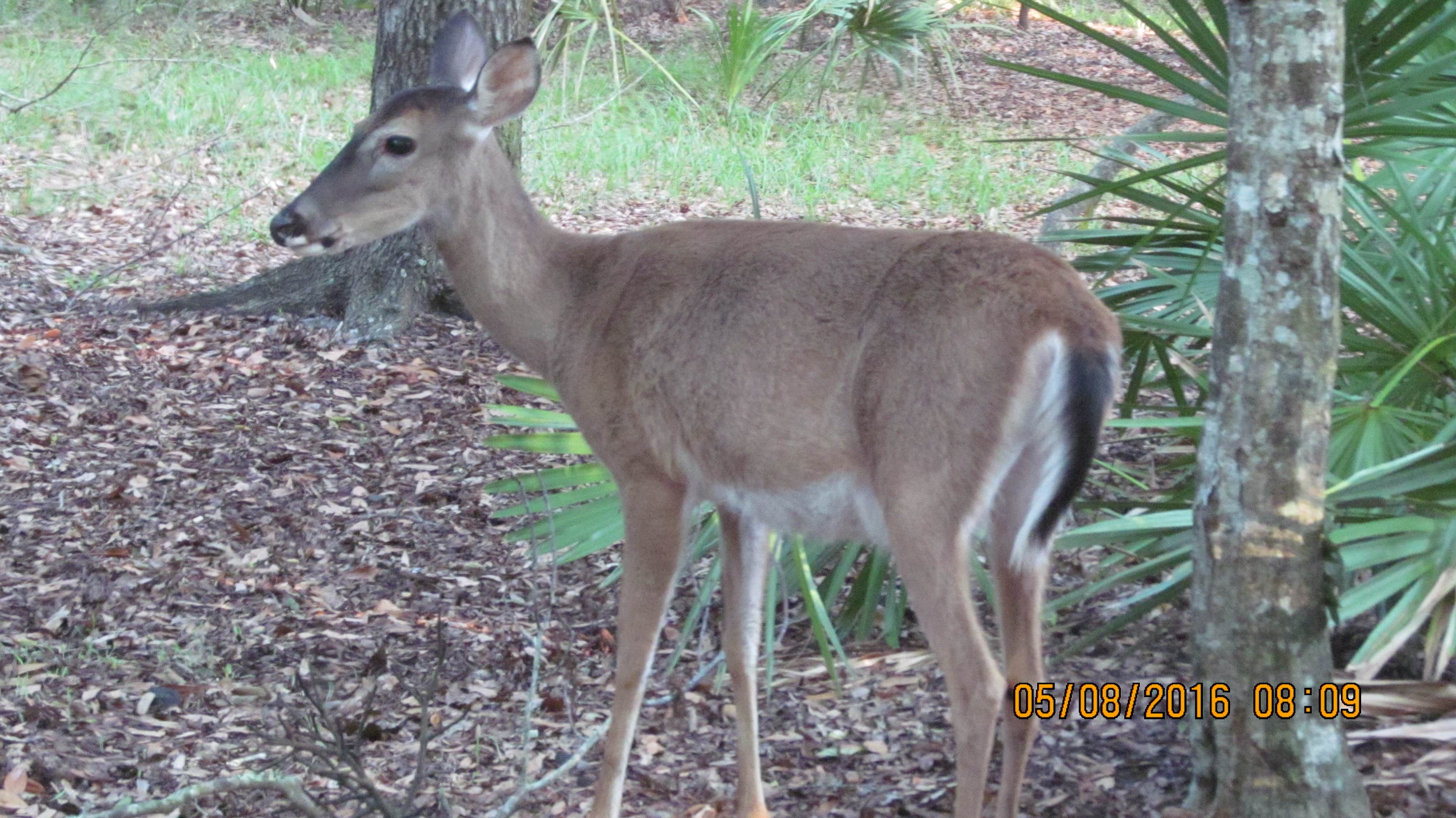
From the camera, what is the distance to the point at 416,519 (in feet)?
19.1

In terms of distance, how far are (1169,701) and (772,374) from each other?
1.51 m

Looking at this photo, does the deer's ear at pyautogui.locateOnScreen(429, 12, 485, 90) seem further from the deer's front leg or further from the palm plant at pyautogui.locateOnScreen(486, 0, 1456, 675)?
the deer's front leg

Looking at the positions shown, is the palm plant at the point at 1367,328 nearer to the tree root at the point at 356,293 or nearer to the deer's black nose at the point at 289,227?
the deer's black nose at the point at 289,227

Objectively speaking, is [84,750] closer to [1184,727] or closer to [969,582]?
[969,582]

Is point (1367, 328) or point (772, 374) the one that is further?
point (1367, 328)

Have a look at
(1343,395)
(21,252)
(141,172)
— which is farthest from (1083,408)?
(141,172)

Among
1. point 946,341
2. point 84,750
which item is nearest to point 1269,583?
point 946,341

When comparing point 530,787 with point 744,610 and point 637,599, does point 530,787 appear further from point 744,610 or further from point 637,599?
point 744,610

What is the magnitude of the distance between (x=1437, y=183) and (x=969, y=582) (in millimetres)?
2519

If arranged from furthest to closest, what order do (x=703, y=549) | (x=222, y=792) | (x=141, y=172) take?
(x=141, y=172)
(x=703, y=549)
(x=222, y=792)

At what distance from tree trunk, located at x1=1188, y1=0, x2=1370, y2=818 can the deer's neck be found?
1940 mm

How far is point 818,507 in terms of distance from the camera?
12.3 feet

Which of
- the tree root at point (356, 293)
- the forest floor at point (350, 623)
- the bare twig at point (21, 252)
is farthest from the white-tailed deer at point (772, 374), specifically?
the bare twig at point (21, 252)

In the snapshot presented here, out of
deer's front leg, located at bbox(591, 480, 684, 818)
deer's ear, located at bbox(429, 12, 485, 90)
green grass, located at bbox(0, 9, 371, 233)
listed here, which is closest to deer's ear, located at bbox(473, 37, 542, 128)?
deer's ear, located at bbox(429, 12, 485, 90)
